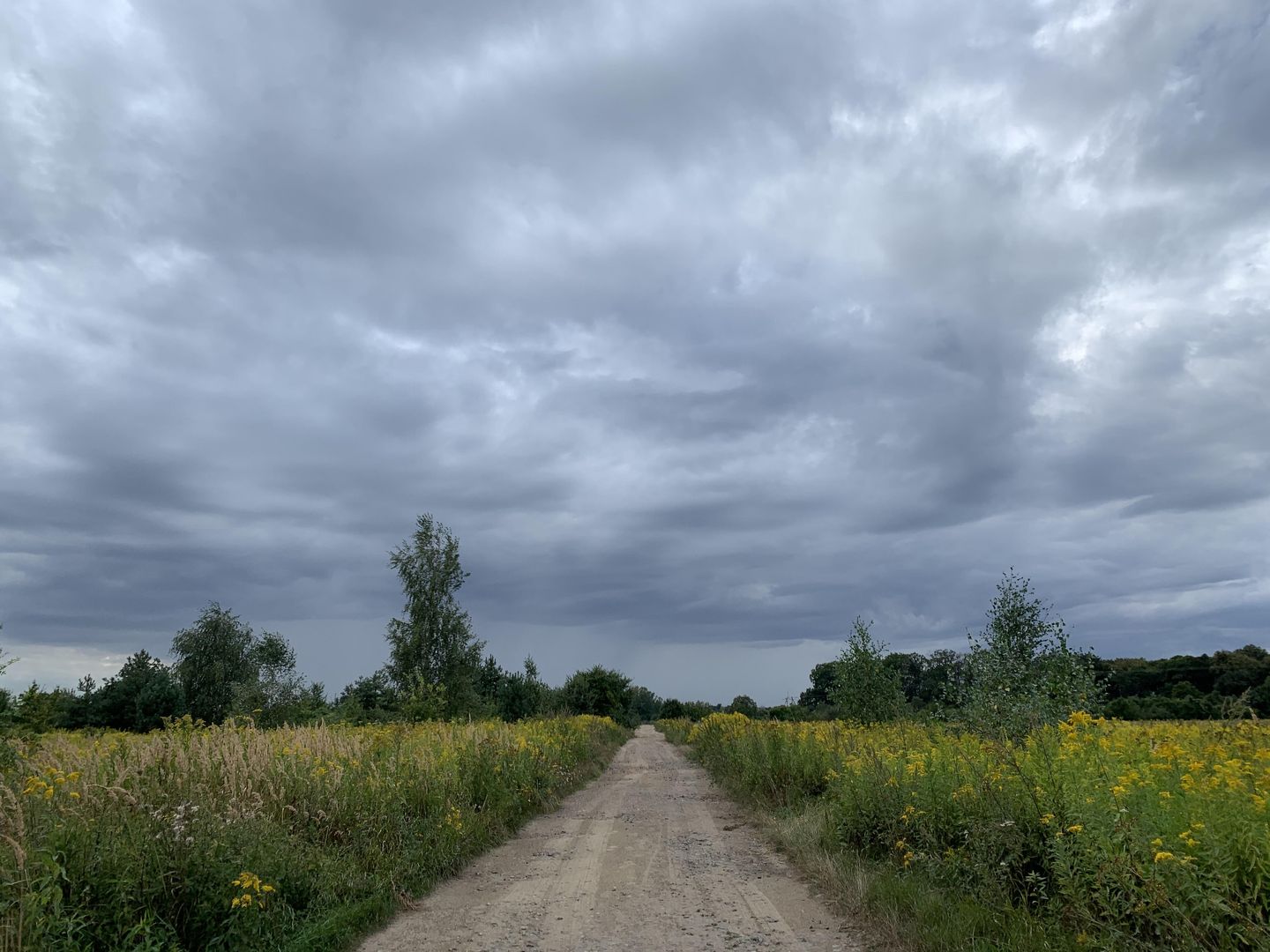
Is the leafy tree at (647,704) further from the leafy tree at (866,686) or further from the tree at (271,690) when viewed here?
the leafy tree at (866,686)

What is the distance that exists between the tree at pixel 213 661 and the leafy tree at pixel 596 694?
88.4 ft

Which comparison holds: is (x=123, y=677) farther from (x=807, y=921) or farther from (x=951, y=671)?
(x=807, y=921)

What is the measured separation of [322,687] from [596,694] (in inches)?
1289

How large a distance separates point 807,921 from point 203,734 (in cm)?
821

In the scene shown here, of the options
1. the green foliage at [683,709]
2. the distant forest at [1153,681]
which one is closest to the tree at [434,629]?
the distant forest at [1153,681]

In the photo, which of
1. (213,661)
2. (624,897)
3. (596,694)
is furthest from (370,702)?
(624,897)

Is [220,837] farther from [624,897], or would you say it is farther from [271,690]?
[271,690]

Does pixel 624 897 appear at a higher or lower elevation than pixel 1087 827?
lower

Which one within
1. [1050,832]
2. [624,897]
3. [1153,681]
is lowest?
[624,897]

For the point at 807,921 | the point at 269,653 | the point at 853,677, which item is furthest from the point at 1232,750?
the point at 269,653

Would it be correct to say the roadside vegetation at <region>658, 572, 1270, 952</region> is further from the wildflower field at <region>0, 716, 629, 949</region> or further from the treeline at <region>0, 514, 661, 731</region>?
the treeline at <region>0, 514, 661, 731</region>

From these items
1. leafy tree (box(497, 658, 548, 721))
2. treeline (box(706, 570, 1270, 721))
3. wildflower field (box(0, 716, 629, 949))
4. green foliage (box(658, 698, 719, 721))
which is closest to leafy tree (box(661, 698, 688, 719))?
green foliage (box(658, 698, 719, 721))

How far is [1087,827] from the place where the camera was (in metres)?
4.86

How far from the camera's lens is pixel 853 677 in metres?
21.9
